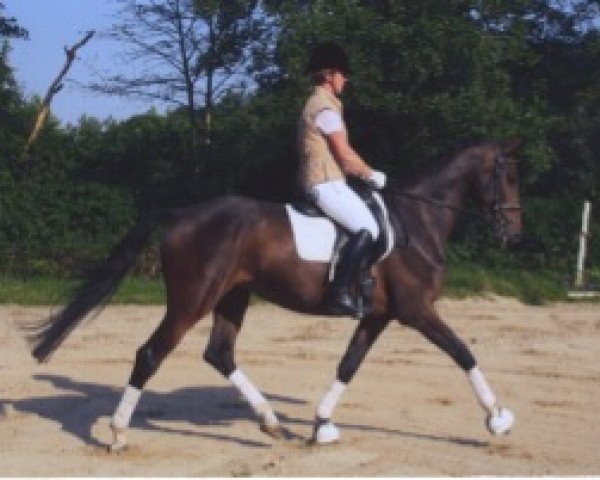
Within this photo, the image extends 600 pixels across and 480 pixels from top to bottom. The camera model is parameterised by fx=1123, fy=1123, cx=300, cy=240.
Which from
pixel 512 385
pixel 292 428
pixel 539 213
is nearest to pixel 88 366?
pixel 292 428

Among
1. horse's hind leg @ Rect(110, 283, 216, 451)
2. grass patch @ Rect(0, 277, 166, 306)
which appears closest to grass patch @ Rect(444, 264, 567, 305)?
grass patch @ Rect(0, 277, 166, 306)

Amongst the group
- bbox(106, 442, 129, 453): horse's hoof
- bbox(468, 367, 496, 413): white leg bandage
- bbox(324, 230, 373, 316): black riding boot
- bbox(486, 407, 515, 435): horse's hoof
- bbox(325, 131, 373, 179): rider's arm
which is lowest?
bbox(106, 442, 129, 453): horse's hoof

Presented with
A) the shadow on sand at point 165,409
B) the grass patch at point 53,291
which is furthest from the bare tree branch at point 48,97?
the shadow on sand at point 165,409

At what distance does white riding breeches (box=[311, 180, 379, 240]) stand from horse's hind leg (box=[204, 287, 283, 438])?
103 centimetres

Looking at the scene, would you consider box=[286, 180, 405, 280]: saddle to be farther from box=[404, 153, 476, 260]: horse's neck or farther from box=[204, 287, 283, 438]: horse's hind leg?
box=[204, 287, 283, 438]: horse's hind leg

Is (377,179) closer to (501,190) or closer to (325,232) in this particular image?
(325,232)

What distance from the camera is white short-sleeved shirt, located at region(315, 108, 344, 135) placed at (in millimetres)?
8281

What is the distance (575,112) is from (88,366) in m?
17.0

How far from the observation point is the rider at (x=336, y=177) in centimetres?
830

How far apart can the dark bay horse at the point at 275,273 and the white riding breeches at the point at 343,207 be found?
0.99 feet

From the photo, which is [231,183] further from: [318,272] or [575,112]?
[318,272]

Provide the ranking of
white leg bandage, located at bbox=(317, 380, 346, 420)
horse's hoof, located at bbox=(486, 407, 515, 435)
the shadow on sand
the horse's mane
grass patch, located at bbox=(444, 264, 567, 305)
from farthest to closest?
1. grass patch, located at bbox=(444, 264, 567, 305)
2. the horse's mane
3. the shadow on sand
4. white leg bandage, located at bbox=(317, 380, 346, 420)
5. horse's hoof, located at bbox=(486, 407, 515, 435)

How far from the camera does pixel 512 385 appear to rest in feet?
36.4

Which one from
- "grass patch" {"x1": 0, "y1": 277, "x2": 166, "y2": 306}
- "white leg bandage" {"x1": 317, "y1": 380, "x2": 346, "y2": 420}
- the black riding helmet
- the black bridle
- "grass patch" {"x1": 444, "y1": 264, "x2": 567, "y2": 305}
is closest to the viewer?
"white leg bandage" {"x1": 317, "y1": 380, "x2": 346, "y2": 420}
